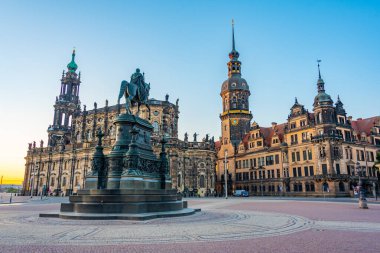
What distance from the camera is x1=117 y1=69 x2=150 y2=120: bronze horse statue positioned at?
19089 mm

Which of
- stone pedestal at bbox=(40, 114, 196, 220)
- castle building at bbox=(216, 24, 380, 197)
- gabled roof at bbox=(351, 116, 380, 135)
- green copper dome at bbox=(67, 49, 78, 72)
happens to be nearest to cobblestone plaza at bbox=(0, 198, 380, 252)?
stone pedestal at bbox=(40, 114, 196, 220)

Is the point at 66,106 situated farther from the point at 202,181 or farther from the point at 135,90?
the point at 135,90

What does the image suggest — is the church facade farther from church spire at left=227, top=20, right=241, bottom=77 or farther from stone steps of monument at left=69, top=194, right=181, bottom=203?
stone steps of monument at left=69, top=194, right=181, bottom=203

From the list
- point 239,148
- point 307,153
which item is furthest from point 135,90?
point 239,148

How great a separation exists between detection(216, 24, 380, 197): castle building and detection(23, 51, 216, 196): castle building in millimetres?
8068

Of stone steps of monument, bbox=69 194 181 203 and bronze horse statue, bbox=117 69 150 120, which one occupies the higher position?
bronze horse statue, bbox=117 69 150 120

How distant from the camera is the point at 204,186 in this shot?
64.9m

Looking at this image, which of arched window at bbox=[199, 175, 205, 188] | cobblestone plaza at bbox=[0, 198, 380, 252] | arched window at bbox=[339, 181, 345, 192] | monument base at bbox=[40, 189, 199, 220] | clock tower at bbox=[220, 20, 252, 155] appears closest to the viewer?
cobblestone plaza at bbox=[0, 198, 380, 252]

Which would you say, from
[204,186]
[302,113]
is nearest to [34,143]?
[204,186]

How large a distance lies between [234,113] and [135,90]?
55457 mm

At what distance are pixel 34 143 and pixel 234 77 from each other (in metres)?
57.4

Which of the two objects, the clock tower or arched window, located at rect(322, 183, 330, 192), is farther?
the clock tower

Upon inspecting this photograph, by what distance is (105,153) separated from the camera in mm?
60062

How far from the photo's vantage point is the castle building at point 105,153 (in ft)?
204
